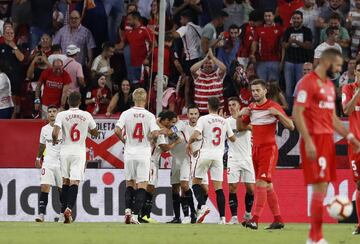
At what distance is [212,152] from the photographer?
23.5m

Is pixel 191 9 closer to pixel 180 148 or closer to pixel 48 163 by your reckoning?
pixel 180 148

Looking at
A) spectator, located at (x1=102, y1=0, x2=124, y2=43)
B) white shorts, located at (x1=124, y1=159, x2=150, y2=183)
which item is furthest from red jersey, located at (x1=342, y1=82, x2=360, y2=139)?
spectator, located at (x1=102, y1=0, x2=124, y2=43)

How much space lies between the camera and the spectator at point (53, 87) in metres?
27.5

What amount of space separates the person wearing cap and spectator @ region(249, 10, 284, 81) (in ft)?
12.9

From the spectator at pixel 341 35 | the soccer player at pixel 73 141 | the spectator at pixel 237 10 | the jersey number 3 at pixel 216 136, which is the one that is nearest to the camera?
the soccer player at pixel 73 141

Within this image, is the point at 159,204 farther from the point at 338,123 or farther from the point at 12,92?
the point at 338,123

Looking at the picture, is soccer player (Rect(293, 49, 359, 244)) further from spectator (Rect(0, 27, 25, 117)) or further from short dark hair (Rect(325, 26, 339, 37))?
spectator (Rect(0, 27, 25, 117))

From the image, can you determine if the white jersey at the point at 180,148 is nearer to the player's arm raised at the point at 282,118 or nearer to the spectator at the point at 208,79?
the spectator at the point at 208,79

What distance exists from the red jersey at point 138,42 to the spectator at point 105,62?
0.47 m

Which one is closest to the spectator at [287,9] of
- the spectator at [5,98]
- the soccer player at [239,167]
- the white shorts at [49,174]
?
the soccer player at [239,167]

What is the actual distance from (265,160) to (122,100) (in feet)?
27.3

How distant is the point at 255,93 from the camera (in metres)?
19.6

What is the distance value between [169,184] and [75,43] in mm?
5290

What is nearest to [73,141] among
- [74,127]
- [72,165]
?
[74,127]
